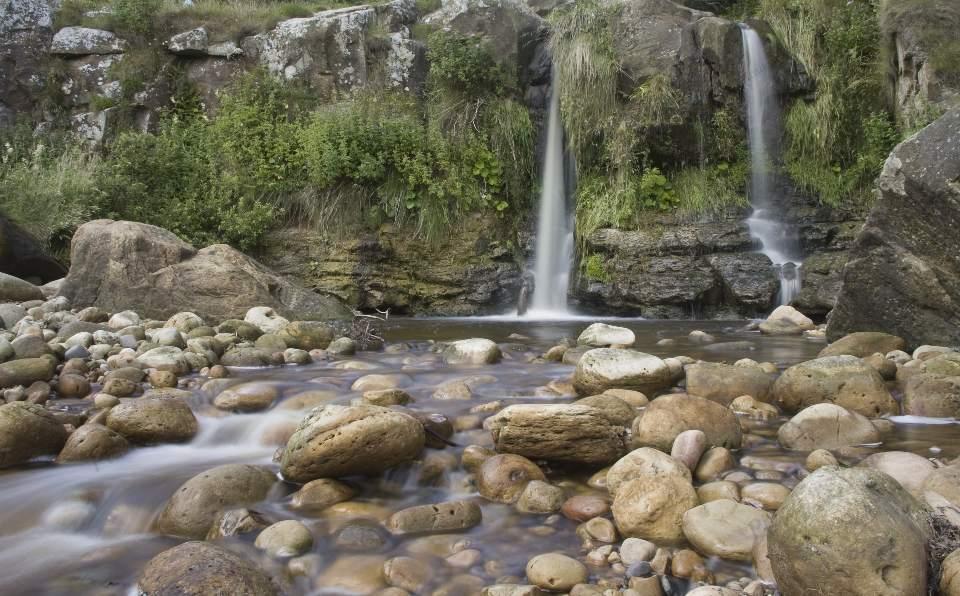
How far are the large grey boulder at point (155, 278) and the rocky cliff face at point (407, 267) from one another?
6.48 feet

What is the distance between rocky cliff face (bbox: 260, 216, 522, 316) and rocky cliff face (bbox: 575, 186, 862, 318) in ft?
4.43

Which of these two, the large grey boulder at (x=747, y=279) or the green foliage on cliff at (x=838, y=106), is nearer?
the large grey boulder at (x=747, y=279)

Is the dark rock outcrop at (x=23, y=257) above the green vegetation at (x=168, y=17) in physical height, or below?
below

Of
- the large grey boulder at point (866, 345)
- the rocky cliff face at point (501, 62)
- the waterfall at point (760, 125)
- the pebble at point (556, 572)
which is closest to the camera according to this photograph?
the pebble at point (556, 572)

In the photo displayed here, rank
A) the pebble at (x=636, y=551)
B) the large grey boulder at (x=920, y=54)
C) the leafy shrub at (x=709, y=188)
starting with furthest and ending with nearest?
the leafy shrub at (x=709, y=188), the large grey boulder at (x=920, y=54), the pebble at (x=636, y=551)

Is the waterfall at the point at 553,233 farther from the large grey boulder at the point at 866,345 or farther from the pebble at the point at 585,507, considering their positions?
the pebble at the point at 585,507

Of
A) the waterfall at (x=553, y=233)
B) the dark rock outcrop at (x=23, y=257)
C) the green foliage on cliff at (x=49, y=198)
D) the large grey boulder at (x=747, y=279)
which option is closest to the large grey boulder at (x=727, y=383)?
the large grey boulder at (x=747, y=279)

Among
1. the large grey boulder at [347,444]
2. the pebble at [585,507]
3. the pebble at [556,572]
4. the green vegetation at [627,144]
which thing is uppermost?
the green vegetation at [627,144]

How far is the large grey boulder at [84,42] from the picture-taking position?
12.7 metres

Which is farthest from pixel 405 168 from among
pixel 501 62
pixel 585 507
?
pixel 585 507

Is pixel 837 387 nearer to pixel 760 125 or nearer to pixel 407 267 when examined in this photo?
pixel 407 267

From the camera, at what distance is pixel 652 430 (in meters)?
3.55

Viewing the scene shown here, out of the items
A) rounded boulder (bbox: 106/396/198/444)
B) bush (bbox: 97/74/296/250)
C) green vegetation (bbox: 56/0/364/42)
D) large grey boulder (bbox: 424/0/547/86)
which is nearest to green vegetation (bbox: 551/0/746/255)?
large grey boulder (bbox: 424/0/547/86)

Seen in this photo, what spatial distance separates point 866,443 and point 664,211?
666 centimetres
